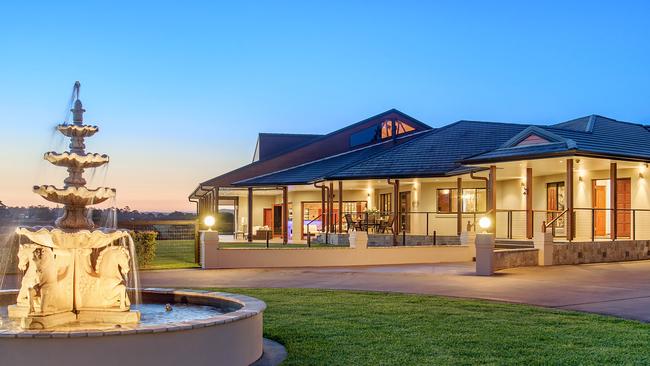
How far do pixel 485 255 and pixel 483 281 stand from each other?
156 centimetres

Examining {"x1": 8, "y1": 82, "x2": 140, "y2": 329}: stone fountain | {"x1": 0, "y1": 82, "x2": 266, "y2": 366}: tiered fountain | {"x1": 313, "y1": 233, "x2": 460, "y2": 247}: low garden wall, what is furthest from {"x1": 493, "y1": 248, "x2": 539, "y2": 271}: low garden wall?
{"x1": 8, "y1": 82, "x2": 140, "y2": 329}: stone fountain

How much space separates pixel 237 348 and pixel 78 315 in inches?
81.5

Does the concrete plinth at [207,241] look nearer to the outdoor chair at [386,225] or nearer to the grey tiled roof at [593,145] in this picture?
the grey tiled roof at [593,145]

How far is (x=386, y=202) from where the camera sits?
32.9 m

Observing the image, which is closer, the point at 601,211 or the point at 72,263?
the point at 72,263

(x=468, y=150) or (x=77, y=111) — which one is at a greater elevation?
(x=468, y=150)

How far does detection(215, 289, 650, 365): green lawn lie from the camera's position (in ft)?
26.0

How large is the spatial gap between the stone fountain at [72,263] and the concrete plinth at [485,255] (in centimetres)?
1159

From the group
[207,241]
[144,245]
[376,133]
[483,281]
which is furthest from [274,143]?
[483,281]

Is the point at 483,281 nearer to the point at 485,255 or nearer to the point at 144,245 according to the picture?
the point at 485,255

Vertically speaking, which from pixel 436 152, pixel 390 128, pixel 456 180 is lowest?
pixel 456 180

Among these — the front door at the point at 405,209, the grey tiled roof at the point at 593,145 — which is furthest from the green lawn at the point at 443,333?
the front door at the point at 405,209

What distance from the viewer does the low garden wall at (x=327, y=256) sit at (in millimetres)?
20578

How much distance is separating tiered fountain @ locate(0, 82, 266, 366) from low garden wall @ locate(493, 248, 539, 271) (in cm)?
1141
